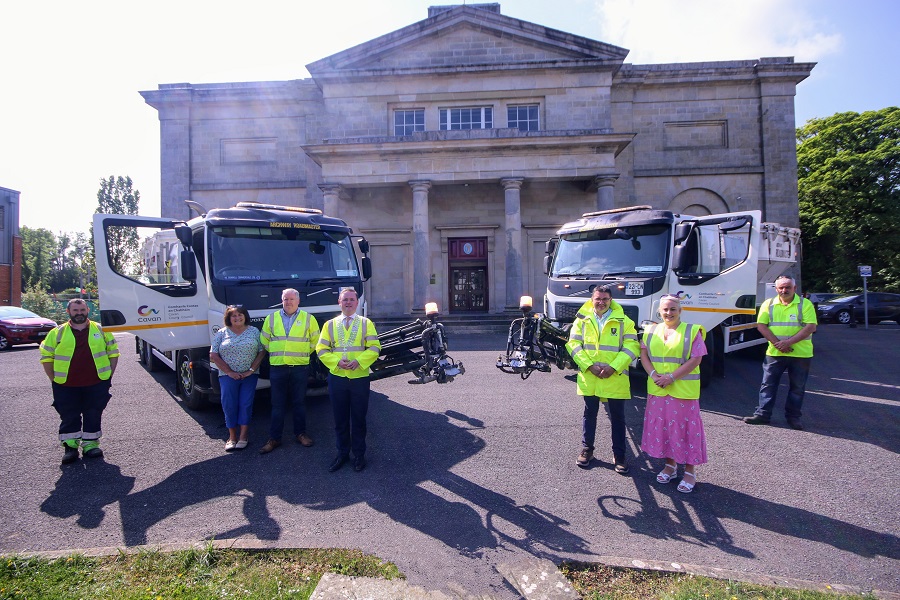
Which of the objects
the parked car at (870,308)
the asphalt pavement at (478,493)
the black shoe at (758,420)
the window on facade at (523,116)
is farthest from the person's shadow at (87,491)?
the parked car at (870,308)

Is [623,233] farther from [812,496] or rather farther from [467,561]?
[467,561]

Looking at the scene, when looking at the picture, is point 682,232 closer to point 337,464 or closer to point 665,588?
point 665,588

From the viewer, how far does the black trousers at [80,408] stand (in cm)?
522

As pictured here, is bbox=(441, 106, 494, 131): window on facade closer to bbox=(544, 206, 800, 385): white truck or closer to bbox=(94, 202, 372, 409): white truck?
bbox=(544, 206, 800, 385): white truck

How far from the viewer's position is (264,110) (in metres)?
22.6

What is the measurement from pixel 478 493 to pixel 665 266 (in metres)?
4.80

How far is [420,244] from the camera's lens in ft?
61.8

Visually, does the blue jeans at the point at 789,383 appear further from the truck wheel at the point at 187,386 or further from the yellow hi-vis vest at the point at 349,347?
the truck wheel at the point at 187,386

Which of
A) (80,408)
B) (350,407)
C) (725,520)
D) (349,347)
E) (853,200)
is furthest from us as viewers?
(853,200)

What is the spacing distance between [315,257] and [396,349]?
2296 mm

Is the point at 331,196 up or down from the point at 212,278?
up

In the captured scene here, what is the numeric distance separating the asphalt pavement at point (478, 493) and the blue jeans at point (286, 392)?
0.28m

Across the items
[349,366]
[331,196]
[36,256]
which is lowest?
[349,366]

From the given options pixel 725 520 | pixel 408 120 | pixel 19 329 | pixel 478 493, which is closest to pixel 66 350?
pixel 478 493
